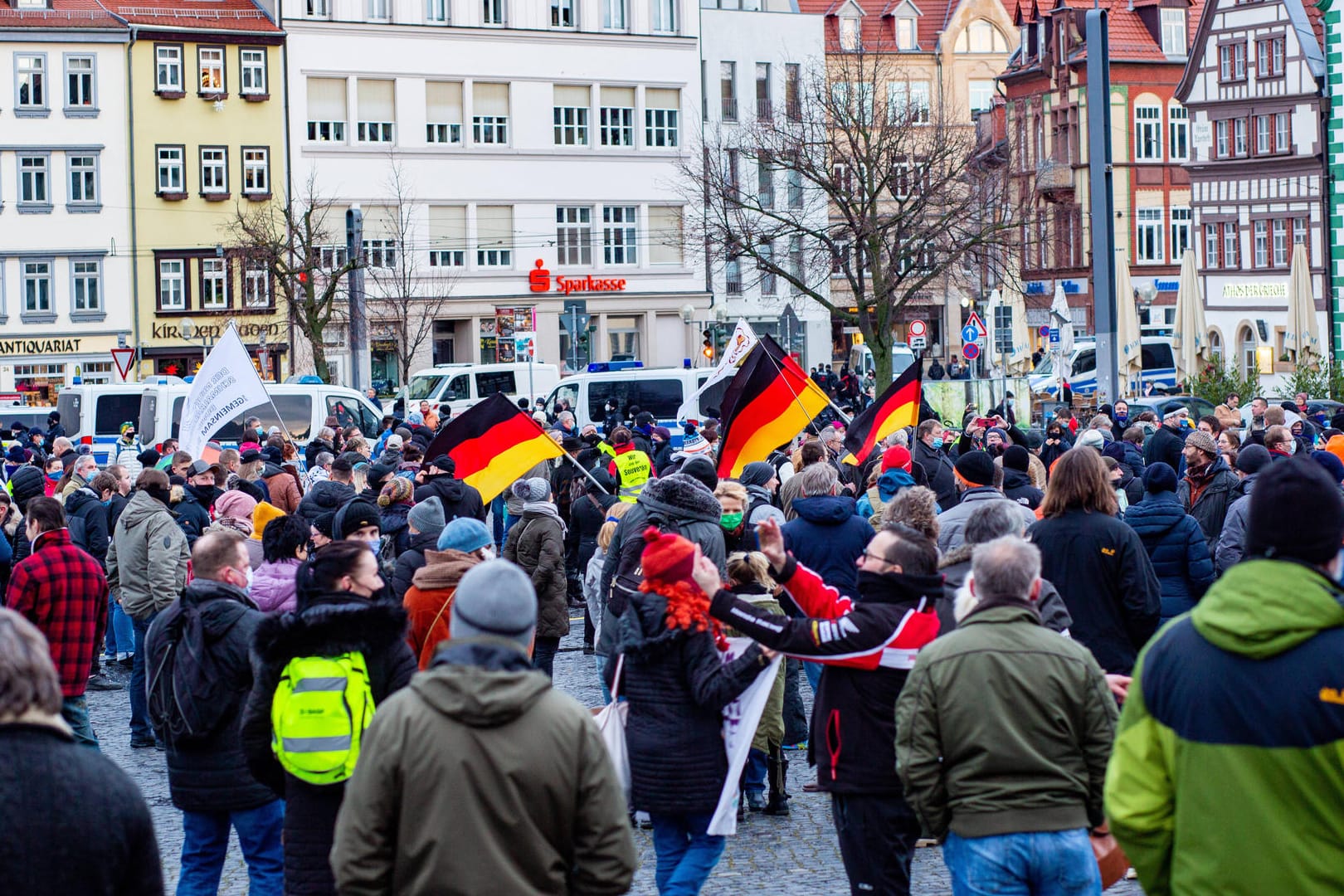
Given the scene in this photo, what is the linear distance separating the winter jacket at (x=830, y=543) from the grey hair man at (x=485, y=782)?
5.03 metres

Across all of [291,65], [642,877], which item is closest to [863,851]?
[642,877]

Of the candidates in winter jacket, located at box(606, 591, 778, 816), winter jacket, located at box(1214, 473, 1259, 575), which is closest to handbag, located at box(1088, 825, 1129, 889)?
winter jacket, located at box(606, 591, 778, 816)

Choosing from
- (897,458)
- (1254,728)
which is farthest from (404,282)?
(1254,728)

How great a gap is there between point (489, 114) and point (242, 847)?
5397 centimetres

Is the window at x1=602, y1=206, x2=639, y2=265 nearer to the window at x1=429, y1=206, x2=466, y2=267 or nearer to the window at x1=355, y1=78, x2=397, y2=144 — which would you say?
the window at x1=429, y1=206, x2=466, y2=267

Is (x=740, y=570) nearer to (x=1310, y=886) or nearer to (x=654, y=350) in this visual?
(x=1310, y=886)

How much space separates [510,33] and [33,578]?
51891 mm

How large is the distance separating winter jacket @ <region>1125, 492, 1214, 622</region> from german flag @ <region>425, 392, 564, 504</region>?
4130 mm

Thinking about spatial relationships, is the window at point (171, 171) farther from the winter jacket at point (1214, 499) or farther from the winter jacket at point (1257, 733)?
the winter jacket at point (1257, 733)

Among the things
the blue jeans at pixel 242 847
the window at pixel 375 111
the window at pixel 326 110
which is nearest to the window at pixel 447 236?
the window at pixel 375 111

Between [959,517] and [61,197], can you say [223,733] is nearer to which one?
→ [959,517]

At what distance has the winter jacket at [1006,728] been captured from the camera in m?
5.25

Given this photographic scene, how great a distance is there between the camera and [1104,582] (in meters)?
7.73

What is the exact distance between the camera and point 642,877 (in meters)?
8.55
